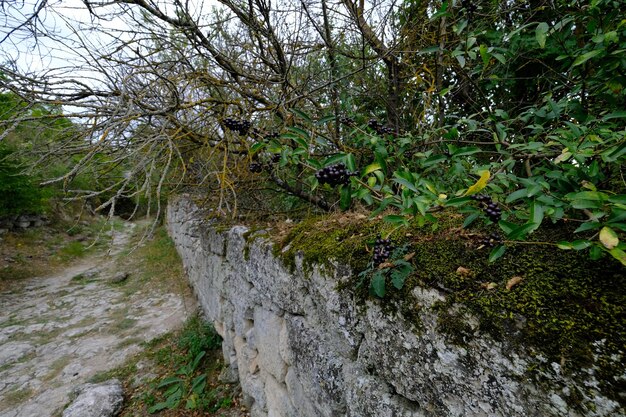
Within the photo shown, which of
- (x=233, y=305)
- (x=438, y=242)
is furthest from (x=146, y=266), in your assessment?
(x=438, y=242)

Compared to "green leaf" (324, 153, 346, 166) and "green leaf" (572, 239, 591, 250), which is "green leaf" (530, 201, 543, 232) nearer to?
"green leaf" (572, 239, 591, 250)

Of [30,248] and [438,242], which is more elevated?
[438,242]

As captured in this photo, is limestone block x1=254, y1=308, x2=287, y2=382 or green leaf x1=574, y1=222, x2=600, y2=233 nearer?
green leaf x1=574, y1=222, x2=600, y2=233

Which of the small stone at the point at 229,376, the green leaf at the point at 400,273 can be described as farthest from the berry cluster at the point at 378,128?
the small stone at the point at 229,376

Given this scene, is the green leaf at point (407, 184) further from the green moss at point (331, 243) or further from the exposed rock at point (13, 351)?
the exposed rock at point (13, 351)

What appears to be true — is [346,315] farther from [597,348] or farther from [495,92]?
[495,92]

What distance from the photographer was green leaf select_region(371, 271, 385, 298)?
1096 mm

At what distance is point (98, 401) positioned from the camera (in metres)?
3.07

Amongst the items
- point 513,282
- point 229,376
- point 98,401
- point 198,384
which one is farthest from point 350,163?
point 98,401

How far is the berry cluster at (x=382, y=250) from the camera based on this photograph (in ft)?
3.74

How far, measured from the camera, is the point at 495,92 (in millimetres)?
3033

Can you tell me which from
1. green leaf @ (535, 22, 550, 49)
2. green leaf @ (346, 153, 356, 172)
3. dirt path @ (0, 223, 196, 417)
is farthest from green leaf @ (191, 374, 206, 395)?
green leaf @ (535, 22, 550, 49)

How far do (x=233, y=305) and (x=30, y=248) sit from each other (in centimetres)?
1014

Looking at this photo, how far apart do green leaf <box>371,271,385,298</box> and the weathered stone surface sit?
3572 millimetres
